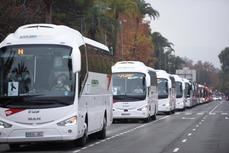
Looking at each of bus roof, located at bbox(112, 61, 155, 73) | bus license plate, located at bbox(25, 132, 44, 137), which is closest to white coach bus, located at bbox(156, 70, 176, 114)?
bus roof, located at bbox(112, 61, 155, 73)

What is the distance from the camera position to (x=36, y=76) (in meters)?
19.5

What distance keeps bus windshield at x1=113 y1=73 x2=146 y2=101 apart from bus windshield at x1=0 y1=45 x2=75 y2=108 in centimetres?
1782

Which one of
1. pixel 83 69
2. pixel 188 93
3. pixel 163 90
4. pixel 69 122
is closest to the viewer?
pixel 69 122

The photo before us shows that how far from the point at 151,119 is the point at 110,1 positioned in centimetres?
2500

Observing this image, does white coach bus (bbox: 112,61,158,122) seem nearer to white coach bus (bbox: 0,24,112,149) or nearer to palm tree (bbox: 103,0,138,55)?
white coach bus (bbox: 0,24,112,149)

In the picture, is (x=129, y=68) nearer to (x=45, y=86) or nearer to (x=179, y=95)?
(x=45, y=86)

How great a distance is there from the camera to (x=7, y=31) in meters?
36.6

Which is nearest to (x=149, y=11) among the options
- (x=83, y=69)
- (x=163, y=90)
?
(x=163, y=90)

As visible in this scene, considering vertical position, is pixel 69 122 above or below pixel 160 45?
below

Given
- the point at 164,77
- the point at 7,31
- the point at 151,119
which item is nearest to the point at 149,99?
the point at 151,119

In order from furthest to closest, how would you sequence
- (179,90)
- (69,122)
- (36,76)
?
1. (179,90)
2. (36,76)
3. (69,122)

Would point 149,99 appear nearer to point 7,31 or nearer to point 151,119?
point 151,119

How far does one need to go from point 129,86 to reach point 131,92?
0.34 m

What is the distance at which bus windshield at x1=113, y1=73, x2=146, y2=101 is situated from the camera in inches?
1480
